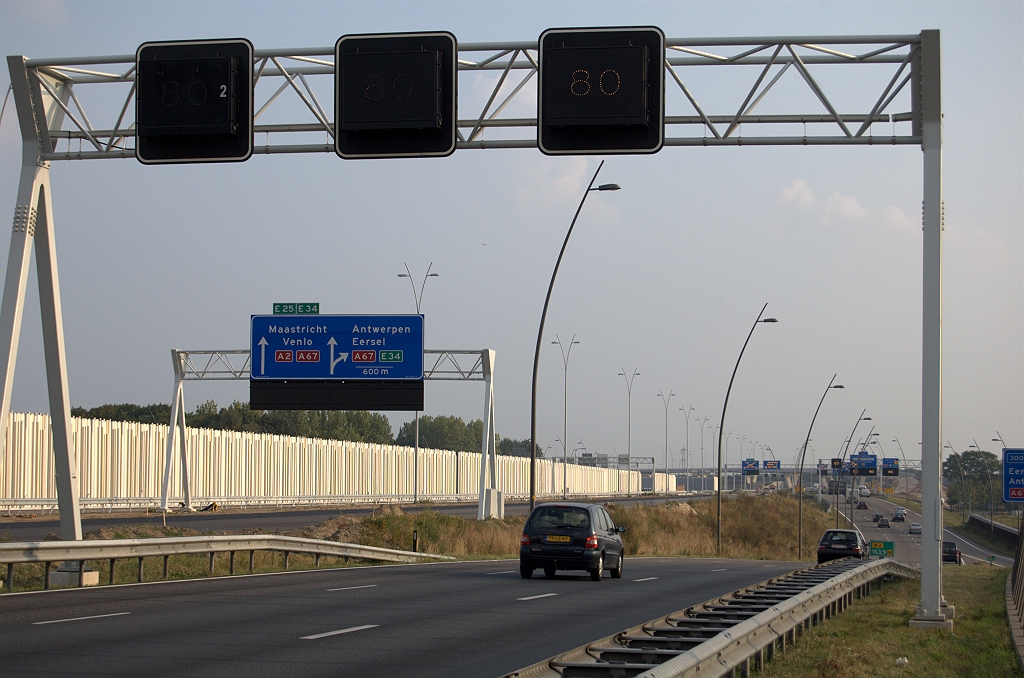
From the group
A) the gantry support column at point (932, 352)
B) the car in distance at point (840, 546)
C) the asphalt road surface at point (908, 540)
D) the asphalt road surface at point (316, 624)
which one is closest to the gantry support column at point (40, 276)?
the asphalt road surface at point (316, 624)

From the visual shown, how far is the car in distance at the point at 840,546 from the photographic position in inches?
1794

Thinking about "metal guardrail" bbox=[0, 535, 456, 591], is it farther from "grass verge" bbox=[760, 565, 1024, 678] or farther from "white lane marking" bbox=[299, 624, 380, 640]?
"grass verge" bbox=[760, 565, 1024, 678]

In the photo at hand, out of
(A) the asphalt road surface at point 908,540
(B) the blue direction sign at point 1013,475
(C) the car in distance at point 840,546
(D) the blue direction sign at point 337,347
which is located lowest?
(A) the asphalt road surface at point 908,540

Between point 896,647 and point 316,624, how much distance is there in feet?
24.3

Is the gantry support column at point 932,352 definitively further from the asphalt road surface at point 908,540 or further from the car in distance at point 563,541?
the asphalt road surface at point 908,540

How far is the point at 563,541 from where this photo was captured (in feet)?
82.1

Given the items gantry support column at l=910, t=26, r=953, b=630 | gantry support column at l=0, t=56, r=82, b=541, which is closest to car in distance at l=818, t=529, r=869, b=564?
gantry support column at l=910, t=26, r=953, b=630

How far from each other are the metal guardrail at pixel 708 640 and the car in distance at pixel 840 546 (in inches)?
1121

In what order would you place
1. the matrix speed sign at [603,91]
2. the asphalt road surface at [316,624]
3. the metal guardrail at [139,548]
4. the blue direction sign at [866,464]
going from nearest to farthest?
the asphalt road surface at [316,624] < the matrix speed sign at [603,91] < the metal guardrail at [139,548] < the blue direction sign at [866,464]

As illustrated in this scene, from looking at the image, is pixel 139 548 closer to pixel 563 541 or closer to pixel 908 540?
pixel 563 541

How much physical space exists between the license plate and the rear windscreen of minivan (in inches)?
8.1

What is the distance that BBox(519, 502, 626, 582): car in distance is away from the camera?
2500cm

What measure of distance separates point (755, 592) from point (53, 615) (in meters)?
9.93

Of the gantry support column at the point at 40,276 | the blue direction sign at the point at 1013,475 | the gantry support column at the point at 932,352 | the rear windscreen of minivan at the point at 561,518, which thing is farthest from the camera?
the blue direction sign at the point at 1013,475
